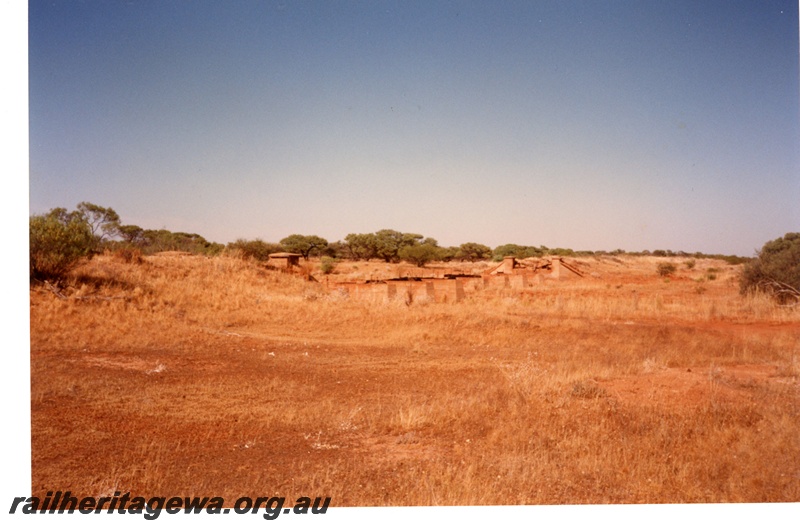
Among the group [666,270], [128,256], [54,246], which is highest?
[54,246]

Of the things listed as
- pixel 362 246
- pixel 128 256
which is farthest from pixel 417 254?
pixel 128 256

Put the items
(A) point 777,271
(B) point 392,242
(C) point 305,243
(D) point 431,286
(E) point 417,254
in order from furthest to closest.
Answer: (C) point 305,243 < (B) point 392,242 < (E) point 417,254 < (D) point 431,286 < (A) point 777,271

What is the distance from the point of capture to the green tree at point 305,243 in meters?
33.3

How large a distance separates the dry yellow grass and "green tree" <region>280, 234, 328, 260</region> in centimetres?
2145

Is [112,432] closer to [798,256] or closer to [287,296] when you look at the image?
[287,296]

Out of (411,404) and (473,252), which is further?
(473,252)

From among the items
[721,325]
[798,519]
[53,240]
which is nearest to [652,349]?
[721,325]

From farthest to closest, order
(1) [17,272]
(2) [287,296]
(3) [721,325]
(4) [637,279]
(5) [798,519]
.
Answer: (4) [637,279] → (2) [287,296] → (3) [721,325] → (1) [17,272] → (5) [798,519]

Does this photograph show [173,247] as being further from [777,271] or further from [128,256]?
[777,271]

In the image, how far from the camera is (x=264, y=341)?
9.66 meters

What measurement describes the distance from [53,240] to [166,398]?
7.51m

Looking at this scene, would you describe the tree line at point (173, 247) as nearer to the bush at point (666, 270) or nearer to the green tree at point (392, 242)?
the green tree at point (392, 242)

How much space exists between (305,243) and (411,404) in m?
28.8

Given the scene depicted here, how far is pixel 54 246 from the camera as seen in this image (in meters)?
11.5
